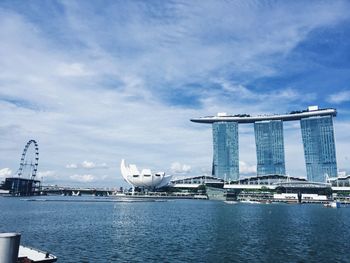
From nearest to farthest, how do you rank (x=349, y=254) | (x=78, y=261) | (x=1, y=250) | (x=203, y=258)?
1. (x=1, y=250)
2. (x=78, y=261)
3. (x=203, y=258)
4. (x=349, y=254)

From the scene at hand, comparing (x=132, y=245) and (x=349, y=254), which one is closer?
(x=349, y=254)

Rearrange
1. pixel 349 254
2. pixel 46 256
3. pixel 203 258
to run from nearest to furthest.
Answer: pixel 46 256
pixel 203 258
pixel 349 254

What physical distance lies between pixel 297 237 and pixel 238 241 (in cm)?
1045

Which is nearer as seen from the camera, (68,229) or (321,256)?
(321,256)

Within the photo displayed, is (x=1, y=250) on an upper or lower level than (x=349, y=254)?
upper

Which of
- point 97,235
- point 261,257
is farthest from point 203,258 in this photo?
point 97,235

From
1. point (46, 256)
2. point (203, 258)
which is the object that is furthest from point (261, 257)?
point (46, 256)

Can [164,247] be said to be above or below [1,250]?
below

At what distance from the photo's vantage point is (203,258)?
35438 millimetres

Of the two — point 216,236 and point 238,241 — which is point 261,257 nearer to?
point 238,241

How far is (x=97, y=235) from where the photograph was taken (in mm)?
51469

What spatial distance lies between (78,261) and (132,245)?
35.1ft

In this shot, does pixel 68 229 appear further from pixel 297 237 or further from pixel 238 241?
pixel 297 237

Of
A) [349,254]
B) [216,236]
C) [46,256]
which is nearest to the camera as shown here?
[46,256]
